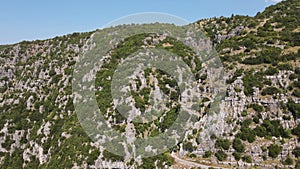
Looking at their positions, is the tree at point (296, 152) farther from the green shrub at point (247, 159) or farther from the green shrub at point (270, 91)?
the green shrub at point (270, 91)

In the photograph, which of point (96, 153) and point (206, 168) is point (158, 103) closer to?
point (96, 153)

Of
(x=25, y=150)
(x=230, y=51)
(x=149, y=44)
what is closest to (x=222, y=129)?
(x=230, y=51)

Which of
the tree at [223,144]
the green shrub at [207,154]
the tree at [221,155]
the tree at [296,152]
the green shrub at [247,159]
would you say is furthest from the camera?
the green shrub at [207,154]

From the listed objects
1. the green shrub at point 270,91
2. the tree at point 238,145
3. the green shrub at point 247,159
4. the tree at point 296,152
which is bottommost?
the green shrub at point 247,159

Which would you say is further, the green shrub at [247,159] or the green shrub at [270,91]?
the green shrub at [270,91]

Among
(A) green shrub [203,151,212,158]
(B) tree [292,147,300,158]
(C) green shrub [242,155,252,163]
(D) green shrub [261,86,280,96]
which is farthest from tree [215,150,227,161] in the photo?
(D) green shrub [261,86,280,96]

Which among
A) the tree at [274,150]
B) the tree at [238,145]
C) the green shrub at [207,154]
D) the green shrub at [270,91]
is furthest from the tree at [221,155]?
the green shrub at [270,91]

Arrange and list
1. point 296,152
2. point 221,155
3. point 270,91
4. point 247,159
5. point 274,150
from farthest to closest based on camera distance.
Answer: point 270,91 < point 221,155 < point 247,159 < point 274,150 < point 296,152

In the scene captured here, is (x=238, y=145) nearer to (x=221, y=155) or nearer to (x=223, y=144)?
(x=223, y=144)

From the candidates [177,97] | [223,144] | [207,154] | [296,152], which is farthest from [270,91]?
[177,97]
